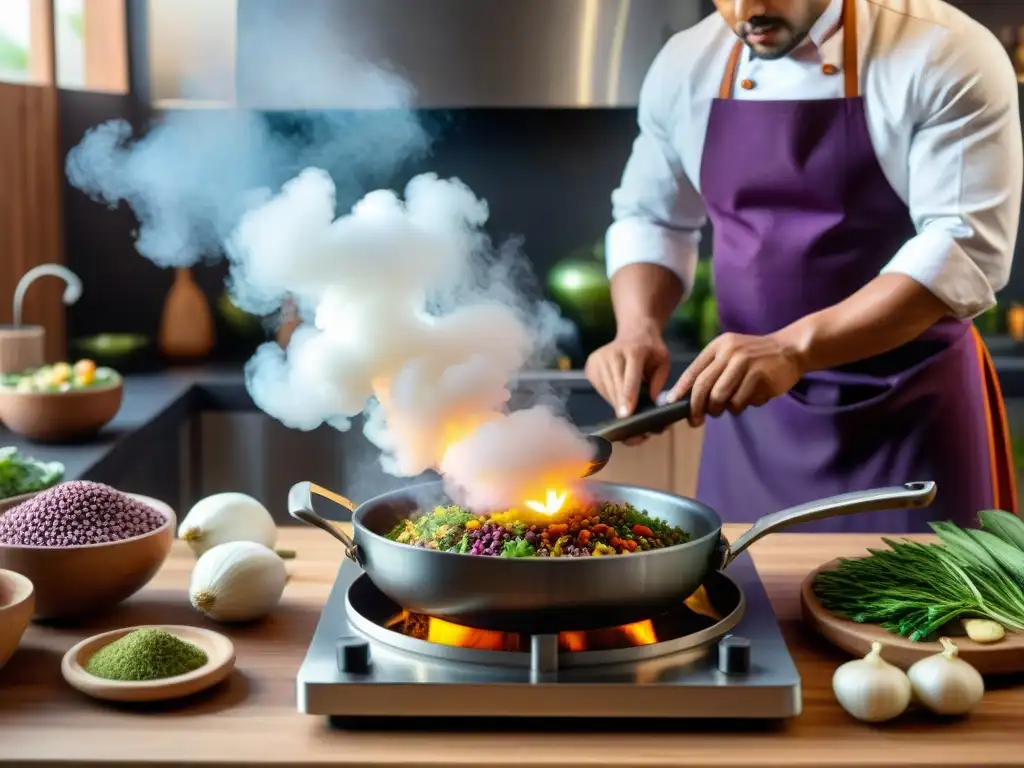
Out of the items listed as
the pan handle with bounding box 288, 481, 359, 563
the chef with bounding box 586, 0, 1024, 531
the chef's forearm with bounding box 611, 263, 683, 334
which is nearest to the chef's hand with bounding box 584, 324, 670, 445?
the chef with bounding box 586, 0, 1024, 531

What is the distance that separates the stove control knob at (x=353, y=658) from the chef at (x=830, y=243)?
75 cm

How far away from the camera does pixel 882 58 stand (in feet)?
6.24

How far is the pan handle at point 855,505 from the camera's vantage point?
3.65 ft

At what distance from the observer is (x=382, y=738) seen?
997 millimetres

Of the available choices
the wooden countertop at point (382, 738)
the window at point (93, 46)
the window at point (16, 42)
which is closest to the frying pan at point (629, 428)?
the wooden countertop at point (382, 738)

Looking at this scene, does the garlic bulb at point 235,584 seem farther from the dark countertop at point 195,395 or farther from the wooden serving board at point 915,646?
the dark countertop at point 195,395

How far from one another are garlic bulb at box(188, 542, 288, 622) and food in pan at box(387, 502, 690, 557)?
5.6 inches

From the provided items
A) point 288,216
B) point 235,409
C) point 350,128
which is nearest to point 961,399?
point 288,216

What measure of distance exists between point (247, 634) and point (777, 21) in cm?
125

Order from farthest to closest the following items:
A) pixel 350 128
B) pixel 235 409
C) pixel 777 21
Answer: pixel 350 128
pixel 235 409
pixel 777 21

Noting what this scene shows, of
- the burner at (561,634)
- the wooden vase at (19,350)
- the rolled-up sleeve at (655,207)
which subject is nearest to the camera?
the burner at (561,634)

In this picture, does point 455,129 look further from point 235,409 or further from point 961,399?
point 961,399

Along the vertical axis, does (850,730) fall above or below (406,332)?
below

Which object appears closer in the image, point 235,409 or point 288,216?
point 288,216
